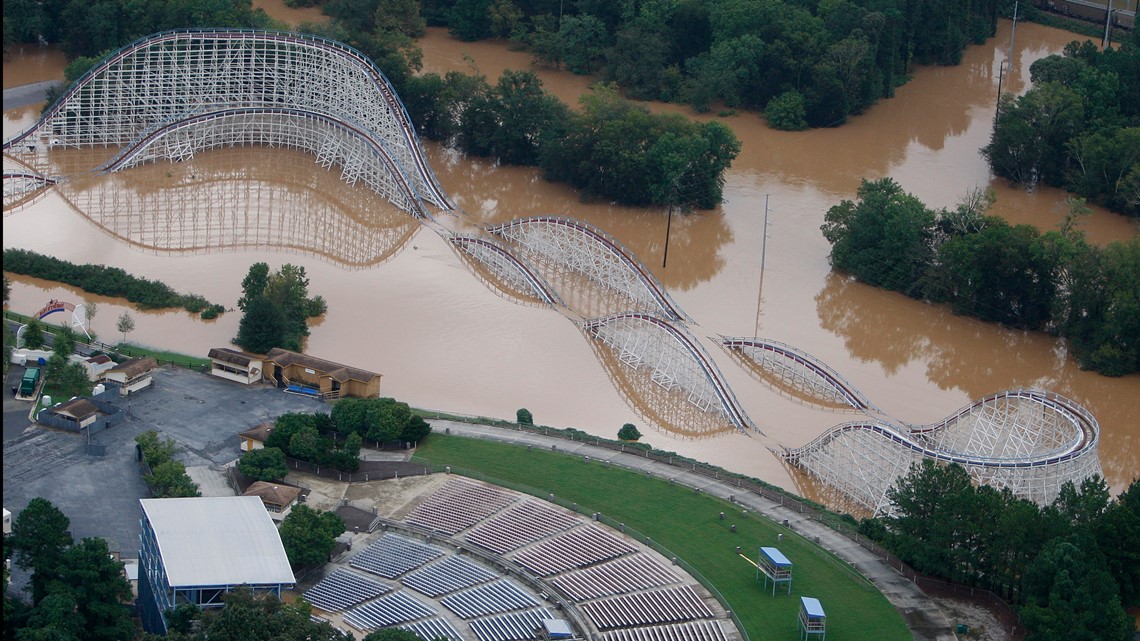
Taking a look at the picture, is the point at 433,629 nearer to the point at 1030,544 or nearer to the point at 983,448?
the point at 1030,544

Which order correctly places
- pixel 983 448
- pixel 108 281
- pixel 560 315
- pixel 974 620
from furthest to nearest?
pixel 560 315 → pixel 108 281 → pixel 983 448 → pixel 974 620

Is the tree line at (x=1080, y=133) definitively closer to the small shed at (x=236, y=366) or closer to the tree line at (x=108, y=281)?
the tree line at (x=108, y=281)

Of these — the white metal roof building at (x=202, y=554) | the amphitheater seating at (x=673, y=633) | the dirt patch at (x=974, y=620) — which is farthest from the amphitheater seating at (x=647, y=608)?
the white metal roof building at (x=202, y=554)

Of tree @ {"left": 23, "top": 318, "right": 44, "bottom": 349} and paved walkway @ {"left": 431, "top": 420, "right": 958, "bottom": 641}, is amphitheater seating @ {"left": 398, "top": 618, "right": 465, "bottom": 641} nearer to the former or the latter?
paved walkway @ {"left": 431, "top": 420, "right": 958, "bottom": 641}

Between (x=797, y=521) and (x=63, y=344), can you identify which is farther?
(x=63, y=344)

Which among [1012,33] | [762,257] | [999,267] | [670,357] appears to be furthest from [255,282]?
[1012,33]

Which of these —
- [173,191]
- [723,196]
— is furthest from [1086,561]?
[173,191]
